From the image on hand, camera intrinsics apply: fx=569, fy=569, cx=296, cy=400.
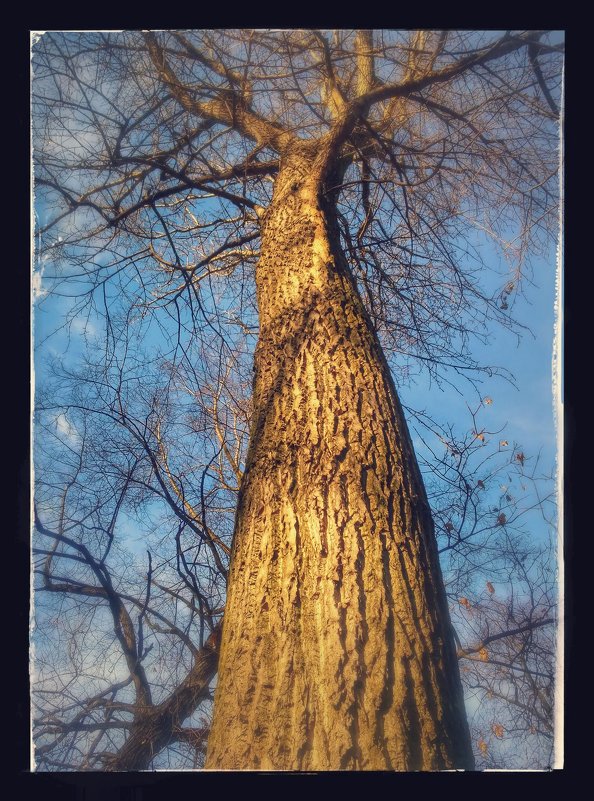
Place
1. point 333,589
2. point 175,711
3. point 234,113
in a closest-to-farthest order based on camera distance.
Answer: point 333,589 → point 234,113 → point 175,711

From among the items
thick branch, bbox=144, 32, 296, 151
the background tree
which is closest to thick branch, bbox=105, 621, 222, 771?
the background tree

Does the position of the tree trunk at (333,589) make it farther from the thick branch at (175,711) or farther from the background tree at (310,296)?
the thick branch at (175,711)

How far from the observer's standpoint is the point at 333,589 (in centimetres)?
142

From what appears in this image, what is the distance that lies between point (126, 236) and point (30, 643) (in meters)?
1.98

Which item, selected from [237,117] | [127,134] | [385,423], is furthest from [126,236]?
[385,423]

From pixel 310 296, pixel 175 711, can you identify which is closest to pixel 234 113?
pixel 310 296

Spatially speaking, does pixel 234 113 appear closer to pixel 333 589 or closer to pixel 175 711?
pixel 333 589

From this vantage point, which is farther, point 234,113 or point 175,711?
point 175,711

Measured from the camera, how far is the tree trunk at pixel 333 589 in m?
1.30

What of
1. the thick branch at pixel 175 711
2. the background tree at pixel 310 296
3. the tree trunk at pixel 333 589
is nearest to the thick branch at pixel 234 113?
the background tree at pixel 310 296

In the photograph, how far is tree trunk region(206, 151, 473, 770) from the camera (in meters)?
1.30

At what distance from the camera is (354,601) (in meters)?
1.40

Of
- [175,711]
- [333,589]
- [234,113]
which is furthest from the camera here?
[175,711]
